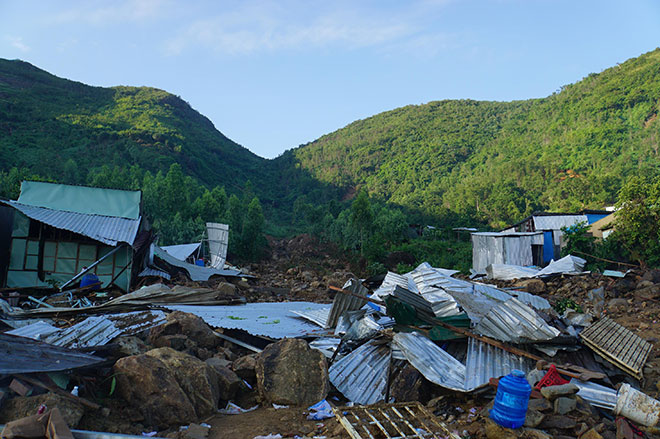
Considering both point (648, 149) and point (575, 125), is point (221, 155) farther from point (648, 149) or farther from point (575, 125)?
point (648, 149)

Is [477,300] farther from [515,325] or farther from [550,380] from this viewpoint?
[550,380]

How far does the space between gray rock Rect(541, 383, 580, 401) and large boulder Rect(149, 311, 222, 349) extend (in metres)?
3.81

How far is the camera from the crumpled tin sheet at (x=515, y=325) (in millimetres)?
4641

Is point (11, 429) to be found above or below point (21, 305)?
above

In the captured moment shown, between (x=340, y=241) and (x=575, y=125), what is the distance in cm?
5223

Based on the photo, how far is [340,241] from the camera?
120 ft

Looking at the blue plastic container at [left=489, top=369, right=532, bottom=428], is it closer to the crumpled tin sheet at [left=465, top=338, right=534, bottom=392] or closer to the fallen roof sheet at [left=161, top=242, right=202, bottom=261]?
the crumpled tin sheet at [left=465, top=338, right=534, bottom=392]

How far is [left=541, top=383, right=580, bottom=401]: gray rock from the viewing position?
356cm

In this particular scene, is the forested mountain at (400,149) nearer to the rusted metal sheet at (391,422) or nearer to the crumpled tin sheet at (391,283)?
the crumpled tin sheet at (391,283)

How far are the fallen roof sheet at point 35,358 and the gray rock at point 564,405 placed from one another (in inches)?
156

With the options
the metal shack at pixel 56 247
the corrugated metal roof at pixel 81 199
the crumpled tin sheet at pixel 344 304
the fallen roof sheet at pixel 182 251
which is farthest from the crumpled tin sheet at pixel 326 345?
the fallen roof sheet at pixel 182 251

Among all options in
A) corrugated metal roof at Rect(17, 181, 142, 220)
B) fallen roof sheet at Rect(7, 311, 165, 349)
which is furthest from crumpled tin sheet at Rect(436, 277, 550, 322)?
corrugated metal roof at Rect(17, 181, 142, 220)

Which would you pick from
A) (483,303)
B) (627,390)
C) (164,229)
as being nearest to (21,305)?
(483,303)

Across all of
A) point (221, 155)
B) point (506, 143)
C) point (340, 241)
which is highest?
point (506, 143)
